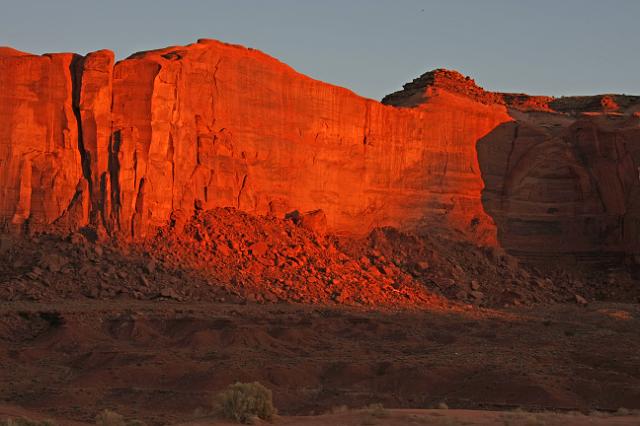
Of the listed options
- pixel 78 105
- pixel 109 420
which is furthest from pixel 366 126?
pixel 109 420

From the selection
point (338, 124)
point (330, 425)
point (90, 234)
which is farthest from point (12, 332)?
point (338, 124)

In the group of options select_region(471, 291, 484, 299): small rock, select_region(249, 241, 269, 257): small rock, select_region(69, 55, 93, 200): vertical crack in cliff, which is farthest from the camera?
select_region(471, 291, 484, 299): small rock

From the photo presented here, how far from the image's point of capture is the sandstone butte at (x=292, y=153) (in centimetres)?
3175

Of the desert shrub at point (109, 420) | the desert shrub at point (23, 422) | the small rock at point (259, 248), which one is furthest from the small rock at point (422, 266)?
the desert shrub at point (23, 422)

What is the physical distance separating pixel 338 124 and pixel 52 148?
10902 mm

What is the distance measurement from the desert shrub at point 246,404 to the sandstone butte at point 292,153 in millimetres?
13476

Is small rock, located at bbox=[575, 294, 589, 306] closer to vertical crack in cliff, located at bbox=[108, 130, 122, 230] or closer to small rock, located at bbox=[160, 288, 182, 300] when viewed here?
small rock, located at bbox=[160, 288, 182, 300]

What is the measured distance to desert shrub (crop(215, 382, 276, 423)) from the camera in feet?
61.1

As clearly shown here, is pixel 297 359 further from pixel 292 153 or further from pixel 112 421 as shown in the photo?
pixel 292 153

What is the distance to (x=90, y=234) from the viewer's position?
31188mm

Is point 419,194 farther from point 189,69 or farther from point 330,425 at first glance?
point 330,425

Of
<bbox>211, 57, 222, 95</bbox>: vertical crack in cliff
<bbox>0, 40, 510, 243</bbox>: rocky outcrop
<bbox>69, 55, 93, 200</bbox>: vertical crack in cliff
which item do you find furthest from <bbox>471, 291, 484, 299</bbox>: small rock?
<bbox>69, 55, 93, 200</bbox>: vertical crack in cliff

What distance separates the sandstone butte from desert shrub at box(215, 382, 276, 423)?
1348cm

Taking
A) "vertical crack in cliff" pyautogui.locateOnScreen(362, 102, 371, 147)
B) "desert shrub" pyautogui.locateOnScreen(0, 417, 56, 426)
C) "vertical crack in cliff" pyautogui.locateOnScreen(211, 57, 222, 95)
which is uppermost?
"vertical crack in cliff" pyautogui.locateOnScreen(211, 57, 222, 95)
